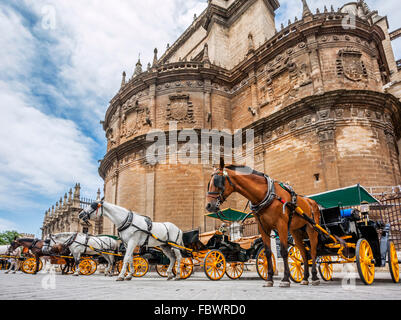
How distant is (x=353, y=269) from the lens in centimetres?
1022

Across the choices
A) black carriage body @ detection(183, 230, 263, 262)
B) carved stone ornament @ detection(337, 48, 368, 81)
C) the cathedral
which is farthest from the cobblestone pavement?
carved stone ornament @ detection(337, 48, 368, 81)

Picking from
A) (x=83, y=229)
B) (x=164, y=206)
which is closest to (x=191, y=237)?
(x=164, y=206)

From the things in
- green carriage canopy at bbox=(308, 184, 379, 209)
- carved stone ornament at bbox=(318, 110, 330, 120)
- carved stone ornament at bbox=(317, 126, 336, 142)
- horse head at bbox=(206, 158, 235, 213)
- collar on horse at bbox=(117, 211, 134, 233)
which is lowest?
collar on horse at bbox=(117, 211, 134, 233)

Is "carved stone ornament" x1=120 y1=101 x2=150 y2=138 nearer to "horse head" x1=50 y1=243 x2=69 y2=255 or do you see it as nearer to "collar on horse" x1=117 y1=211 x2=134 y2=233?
"horse head" x1=50 y1=243 x2=69 y2=255

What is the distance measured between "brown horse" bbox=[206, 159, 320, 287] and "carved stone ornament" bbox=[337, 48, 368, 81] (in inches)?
501

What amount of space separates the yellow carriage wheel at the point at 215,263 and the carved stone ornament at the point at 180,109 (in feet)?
41.5

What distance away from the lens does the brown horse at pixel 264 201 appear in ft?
16.7

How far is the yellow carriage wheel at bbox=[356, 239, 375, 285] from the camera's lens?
4855 millimetres

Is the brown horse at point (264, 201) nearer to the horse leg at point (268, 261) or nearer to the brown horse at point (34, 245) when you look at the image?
the horse leg at point (268, 261)

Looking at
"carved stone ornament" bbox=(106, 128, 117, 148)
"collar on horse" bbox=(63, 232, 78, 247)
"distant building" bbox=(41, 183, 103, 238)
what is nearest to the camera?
"collar on horse" bbox=(63, 232, 78, 247)

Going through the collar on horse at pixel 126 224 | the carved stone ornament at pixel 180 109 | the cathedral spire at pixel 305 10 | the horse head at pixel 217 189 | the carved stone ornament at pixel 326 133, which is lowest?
the collar on horse at pixel 126 224

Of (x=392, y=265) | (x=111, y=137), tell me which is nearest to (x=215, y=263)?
(x=392, y=265)

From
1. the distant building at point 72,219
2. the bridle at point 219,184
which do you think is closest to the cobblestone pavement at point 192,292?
the bridle at point 219,184
